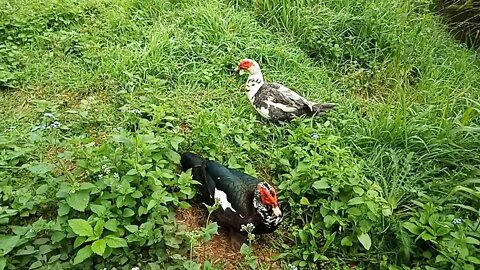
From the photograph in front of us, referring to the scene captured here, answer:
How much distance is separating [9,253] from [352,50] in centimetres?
314

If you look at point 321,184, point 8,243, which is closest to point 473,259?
point 321,184

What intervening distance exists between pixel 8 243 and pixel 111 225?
466 mm

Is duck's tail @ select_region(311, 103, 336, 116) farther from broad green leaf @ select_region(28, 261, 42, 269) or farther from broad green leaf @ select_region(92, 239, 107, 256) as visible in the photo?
broad green leaf @ select_region(28, 261, 42, 269)

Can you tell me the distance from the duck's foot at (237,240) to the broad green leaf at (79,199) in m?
0.82

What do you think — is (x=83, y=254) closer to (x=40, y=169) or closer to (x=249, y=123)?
(x=40, y=169)

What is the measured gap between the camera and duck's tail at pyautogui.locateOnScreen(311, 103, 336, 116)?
347 cm

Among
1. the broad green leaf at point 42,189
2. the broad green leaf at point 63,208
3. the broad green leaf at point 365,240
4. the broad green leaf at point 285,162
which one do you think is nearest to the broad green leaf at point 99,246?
the broad green leaf at point 63,208

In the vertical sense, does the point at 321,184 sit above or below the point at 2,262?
above

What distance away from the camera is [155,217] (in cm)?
252

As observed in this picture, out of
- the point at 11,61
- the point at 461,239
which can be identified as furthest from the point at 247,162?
the point at 11,61

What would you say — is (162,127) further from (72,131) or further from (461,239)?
(461,239)

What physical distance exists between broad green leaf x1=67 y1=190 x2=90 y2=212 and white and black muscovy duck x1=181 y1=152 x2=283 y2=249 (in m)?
0.66

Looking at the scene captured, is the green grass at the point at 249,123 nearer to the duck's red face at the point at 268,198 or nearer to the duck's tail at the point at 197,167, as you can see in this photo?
the duck's tail at the point at 197,167

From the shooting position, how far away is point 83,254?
2270 millimetres
